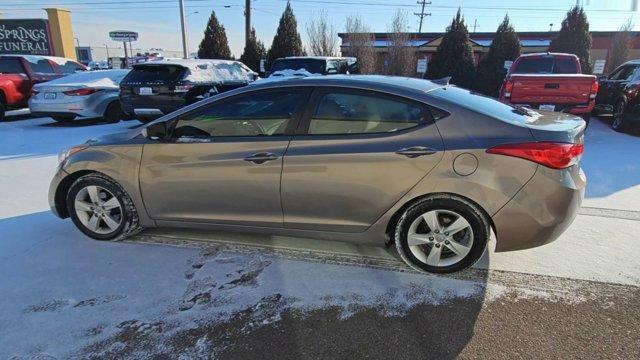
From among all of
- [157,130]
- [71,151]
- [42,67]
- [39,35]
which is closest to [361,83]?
[157,130]

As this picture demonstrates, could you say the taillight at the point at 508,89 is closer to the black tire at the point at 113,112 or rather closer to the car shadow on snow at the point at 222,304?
the car shadow on snow at the point at 222,304

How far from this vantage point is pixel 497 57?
18.0m

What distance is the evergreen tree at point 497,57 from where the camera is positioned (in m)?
17.8

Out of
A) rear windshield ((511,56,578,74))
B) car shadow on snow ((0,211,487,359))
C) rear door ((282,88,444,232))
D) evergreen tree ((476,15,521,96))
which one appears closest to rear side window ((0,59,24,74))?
car shadow on snow ((0,211,487,359))

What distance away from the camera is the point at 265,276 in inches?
132

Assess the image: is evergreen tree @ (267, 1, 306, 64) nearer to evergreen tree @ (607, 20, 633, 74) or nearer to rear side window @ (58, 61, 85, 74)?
rear side window @ (58, 61, 85, 74)

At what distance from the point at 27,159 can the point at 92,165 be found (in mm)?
4391

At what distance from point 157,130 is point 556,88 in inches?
309

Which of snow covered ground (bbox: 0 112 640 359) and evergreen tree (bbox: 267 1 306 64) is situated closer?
snow covered ground (bbox: 0 112 640 359)

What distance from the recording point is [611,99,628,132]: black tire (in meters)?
9.56

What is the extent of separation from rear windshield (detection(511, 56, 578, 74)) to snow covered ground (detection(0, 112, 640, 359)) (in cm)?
768

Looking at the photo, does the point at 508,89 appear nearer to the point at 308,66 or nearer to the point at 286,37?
the point at 308,66

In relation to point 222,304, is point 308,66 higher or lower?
higher

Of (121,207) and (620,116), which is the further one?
(620,116)
